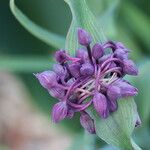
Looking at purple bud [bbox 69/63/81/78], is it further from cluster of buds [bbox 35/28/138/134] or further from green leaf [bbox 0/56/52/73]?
green leaf [bbox 0/56/52/73]

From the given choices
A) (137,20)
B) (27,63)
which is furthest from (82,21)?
(137,20)

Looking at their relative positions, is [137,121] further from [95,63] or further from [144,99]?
[144,99]

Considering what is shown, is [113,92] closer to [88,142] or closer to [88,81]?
[88,81]

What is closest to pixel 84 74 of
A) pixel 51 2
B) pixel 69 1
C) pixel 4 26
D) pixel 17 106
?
pixel 69 1

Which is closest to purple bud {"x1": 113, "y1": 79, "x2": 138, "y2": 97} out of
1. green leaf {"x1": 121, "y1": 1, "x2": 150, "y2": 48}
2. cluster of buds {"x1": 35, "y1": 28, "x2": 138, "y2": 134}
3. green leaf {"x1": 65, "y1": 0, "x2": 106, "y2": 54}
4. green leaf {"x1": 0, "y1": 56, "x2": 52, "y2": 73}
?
cluster of buds {"x1": 35, "y1": 28, "x2": 138, "y2": 134}

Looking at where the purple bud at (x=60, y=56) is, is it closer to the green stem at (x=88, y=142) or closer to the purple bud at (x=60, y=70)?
the purple bud at (x=60, y=70)

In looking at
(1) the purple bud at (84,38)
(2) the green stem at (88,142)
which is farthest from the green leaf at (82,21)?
(2) the green stem at (88,142)

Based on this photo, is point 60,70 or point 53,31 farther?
point 53,31
